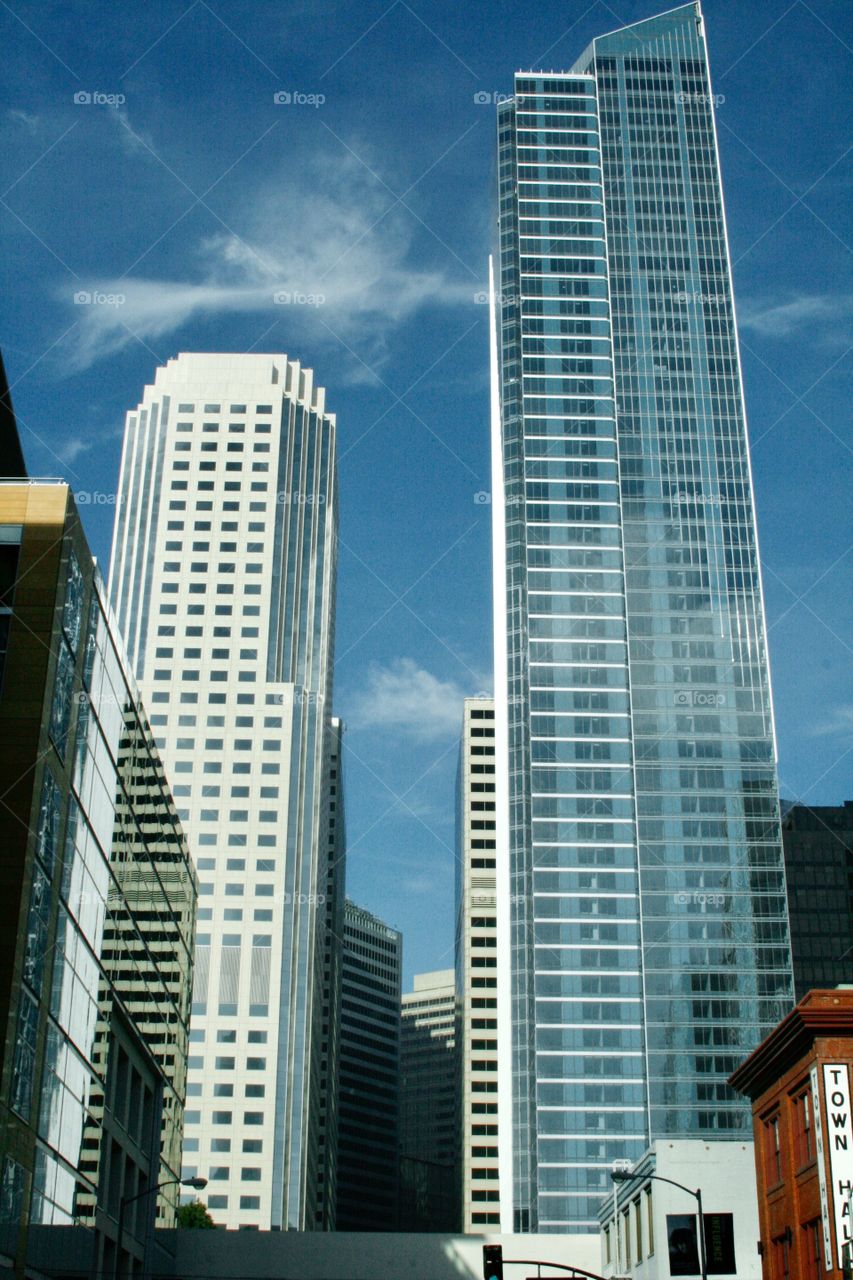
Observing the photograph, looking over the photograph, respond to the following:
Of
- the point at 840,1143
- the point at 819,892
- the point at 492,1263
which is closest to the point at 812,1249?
the point at 840,1143

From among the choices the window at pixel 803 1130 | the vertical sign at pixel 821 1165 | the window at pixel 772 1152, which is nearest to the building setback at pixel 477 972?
the window at pixel 772 1152

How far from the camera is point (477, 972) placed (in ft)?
554

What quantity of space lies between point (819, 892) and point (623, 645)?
116 ft

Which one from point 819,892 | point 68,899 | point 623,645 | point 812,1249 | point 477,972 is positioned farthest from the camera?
point 477,972

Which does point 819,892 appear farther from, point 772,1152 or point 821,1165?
point 821,1165

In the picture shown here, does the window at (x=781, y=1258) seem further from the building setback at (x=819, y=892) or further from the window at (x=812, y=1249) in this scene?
the building setback at (x=819, y=892)

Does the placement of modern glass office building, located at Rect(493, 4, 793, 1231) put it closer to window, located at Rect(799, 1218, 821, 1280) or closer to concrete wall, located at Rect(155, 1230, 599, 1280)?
concrete wall, located at Rect(155, 1230, 599, 1280)

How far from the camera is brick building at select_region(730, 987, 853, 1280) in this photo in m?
42.8

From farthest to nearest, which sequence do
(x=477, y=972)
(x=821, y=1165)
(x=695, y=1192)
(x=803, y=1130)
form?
(x=477, y=972)
(x=695, y=1192)
(x=803, y=1130)
(x=821, y=1165)

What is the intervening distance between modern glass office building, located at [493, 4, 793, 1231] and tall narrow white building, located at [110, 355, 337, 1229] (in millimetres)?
28660

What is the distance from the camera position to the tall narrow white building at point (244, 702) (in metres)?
144

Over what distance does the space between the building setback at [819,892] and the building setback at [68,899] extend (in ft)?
298

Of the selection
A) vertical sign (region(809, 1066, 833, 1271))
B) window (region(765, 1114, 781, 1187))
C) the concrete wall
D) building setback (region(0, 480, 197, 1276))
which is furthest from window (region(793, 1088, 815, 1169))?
the concrete wall

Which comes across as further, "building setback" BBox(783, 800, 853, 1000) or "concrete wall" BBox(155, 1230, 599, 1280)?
"building setback" BBox(783, 800, 853, 1000)
